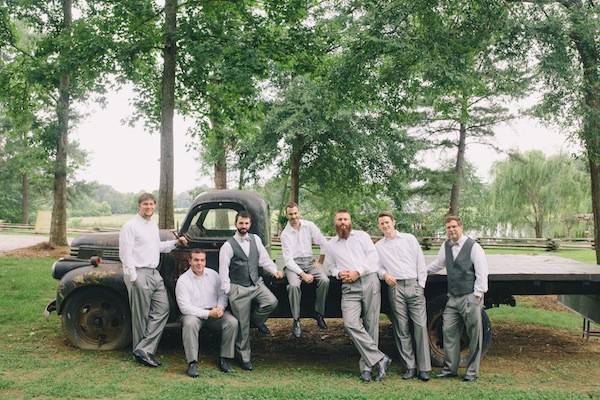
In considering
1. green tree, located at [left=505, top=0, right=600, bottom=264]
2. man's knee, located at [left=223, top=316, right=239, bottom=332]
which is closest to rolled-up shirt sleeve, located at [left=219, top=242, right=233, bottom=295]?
man's knee, located at [left=223, top=316, right=239, bottom=332]

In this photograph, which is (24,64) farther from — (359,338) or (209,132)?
(359,338)

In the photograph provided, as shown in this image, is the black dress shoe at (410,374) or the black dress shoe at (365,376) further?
the black dress shoe at (410,374)

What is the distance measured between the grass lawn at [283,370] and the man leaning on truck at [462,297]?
27cm

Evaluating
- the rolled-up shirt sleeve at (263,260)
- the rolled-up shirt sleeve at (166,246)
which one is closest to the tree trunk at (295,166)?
the rolled-up shirt sleeve at (166,246)

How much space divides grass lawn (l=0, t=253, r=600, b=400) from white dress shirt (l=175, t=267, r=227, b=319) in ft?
2.39

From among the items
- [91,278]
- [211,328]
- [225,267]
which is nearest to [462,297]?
[225,267]

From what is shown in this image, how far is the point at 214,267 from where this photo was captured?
7.48 meters

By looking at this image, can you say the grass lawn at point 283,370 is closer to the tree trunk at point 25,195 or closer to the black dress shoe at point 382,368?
the black dress shoe at point 382,368

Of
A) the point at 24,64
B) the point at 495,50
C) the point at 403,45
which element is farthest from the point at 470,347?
the point at 24,64

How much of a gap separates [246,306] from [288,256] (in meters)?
0.78

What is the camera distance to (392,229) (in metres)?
6.95

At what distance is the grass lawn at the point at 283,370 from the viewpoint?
5.78m

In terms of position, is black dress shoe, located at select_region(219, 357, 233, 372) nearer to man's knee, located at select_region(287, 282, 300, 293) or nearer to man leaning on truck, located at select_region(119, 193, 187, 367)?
man leaning on truck, located at select_region(119, 193, 187, 367)

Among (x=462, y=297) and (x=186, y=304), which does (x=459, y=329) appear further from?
(x=186, y=304)
